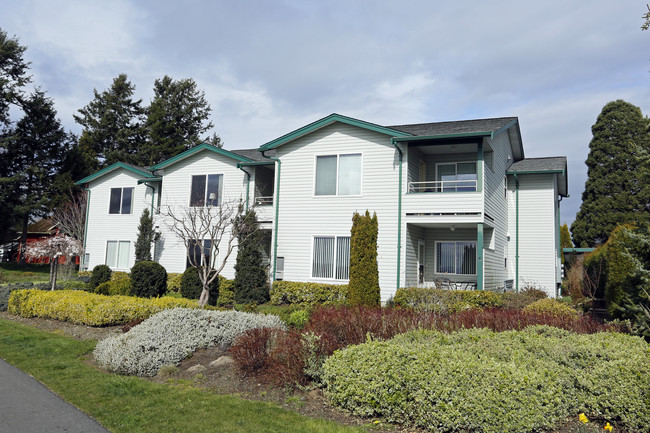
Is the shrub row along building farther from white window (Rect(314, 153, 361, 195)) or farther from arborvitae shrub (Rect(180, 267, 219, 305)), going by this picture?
arborvitae shrub (Rect(180, 267, 219, 305))

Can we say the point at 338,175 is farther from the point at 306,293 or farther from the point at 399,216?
the point at 306,293

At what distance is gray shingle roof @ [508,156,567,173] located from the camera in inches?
779

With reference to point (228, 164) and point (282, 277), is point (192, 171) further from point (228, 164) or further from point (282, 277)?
point (282, 277)

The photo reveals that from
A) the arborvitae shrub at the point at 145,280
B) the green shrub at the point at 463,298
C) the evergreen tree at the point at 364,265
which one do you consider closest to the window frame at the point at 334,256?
the evergreen tree at the point at 364,265

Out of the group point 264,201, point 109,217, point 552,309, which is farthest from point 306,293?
point 109,217

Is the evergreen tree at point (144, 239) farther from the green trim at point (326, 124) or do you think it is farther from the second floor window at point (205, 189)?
the green trim at point (326, 124)

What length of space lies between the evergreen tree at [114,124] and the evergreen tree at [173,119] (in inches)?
54.2

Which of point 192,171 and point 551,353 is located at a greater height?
point 192,171

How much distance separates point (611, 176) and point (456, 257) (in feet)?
56.7

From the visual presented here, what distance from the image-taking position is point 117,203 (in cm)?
2530

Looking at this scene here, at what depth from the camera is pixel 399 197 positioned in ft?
55.4

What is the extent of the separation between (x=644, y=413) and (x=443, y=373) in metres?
2.21

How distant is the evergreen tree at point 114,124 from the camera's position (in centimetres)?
4456

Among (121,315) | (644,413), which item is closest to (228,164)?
(121,315)
